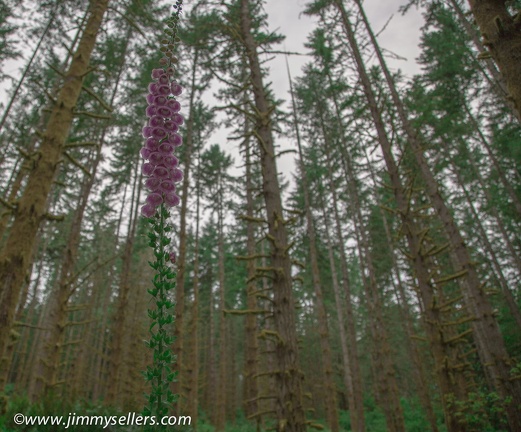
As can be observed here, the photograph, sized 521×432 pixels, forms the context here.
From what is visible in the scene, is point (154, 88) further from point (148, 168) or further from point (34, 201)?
point (34, 201)

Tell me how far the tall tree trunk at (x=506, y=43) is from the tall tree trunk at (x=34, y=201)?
5.05m

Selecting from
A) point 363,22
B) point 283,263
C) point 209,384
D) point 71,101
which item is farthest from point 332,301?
point 71,101

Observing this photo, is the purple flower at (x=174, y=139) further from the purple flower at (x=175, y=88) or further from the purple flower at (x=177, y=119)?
the purple flower at (x=175, y=88)

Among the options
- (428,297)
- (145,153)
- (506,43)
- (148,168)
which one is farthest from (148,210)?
(428,297)

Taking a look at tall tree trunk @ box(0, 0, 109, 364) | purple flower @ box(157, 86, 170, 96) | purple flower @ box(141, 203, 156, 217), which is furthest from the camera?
tall tree trunk @ box(0, 0, 109, 364)

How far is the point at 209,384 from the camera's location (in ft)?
91.9

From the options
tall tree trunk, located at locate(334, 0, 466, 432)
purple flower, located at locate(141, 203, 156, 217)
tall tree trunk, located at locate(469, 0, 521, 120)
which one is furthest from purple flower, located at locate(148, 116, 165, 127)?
tall tree trunk, located at locate(334, 0, 466, 432)

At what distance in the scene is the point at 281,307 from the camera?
173 inches

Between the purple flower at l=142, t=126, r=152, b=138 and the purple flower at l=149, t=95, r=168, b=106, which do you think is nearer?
the purple flower at l=142, t=126, r=152, b=138

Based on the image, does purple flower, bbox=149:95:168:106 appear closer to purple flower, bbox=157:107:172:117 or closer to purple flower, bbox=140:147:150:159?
purple flower, bbox=157:107:172:117

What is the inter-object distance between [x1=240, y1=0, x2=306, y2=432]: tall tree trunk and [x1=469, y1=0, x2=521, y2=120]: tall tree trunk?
3.04 metres

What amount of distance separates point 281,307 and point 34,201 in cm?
337

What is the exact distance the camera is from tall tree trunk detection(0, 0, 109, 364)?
125 inches

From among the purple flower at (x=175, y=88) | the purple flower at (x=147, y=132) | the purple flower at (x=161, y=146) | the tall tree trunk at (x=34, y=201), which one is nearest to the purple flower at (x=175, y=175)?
the purple flower at (x=161, y=146)
